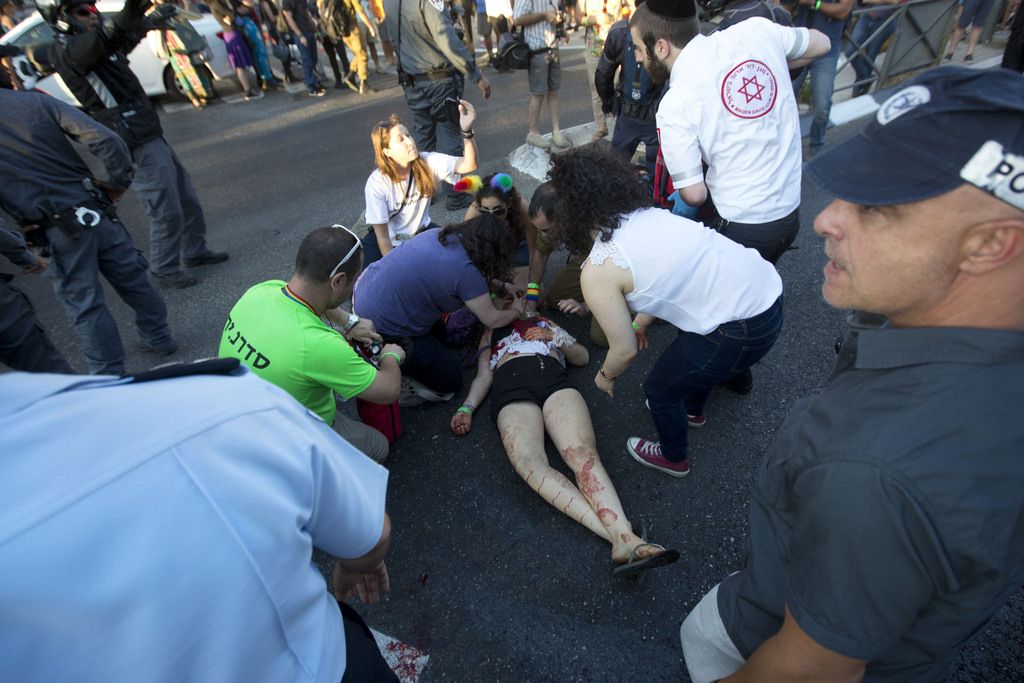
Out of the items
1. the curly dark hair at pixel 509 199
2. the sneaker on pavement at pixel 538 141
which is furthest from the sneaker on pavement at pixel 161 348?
the sneaker on pavement at pixel 538 141

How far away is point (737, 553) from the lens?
2146 millimetres

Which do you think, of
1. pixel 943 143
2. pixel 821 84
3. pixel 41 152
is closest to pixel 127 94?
pixel 41 152

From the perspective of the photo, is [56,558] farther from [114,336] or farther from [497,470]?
[114,336]

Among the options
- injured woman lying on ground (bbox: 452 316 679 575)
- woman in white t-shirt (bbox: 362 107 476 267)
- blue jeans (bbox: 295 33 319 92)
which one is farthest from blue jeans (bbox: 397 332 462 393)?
blue jeans (bbox: 295 33 319 92)

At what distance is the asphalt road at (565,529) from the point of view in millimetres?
1902

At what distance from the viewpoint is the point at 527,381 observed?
2697 mm

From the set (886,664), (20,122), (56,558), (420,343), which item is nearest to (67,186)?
(20,122)

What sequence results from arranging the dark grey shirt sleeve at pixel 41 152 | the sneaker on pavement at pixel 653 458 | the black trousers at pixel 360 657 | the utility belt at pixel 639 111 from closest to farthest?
1. the black trousers at pixel 360 657
2. the sneaker on pavement at pixel 653 458
3. the dark grey shirt sleeve at pixel 41 152
4. the utility belt at pixel 639 111

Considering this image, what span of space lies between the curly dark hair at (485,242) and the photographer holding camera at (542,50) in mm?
3541

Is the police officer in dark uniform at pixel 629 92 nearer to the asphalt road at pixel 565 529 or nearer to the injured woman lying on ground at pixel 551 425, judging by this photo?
the asphalt road at pixel 565 529

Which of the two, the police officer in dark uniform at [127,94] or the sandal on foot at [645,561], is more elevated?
the police officer in dark uniform at [127,94]

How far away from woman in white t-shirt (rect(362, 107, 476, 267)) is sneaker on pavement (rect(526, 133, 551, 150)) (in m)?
2.17

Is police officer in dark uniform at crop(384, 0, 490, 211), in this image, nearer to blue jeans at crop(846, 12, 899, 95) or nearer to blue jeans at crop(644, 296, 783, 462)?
blue jeans at crop(644, 296, 783, 462)

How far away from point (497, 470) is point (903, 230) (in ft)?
6.97
